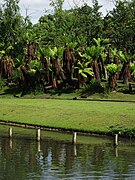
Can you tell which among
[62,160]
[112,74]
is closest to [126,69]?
[112,74]

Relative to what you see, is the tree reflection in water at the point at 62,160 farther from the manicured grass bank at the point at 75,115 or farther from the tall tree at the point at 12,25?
the tall tree at the point at 12,25

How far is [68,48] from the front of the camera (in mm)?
63312

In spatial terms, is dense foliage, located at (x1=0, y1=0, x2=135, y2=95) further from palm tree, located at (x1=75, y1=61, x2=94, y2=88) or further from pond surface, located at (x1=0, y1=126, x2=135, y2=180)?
pond surface, located at (x1=0, y1=126, x2=135, y2=180)

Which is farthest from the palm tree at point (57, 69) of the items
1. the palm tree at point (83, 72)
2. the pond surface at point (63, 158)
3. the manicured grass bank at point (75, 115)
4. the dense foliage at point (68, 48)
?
the pond surface at point (63, 158)

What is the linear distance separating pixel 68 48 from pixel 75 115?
22.8m

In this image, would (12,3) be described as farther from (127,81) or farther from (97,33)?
(127,81)

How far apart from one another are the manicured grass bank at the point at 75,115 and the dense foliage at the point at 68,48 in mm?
13926

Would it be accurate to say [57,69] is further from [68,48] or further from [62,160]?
[62,160]

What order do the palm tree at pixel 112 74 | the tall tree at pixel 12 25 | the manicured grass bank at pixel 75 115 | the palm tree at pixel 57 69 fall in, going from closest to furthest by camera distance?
the manicured grass bank at pixel 75 115, the palm tree at pixel 112 74, the palm tree at pixel 57 69, the tall tree at pixel 12 25

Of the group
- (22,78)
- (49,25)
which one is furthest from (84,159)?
(49,25)

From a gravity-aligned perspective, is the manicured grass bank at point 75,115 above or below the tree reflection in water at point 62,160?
above

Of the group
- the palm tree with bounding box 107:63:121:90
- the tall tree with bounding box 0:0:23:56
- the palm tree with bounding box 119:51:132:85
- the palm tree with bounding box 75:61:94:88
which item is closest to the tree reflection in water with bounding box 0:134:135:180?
the palm tree with bounding box 107:63:121:90

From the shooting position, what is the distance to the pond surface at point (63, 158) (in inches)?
917

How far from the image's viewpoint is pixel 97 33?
83812 millimetres
